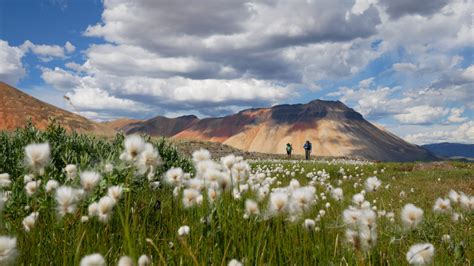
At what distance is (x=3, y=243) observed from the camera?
230cm

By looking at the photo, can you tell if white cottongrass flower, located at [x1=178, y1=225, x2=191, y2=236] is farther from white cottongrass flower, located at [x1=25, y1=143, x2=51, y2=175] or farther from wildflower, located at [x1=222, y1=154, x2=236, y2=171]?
white cottongrass flower, located at [x1=25, y1=143, x2=51, y2=175]

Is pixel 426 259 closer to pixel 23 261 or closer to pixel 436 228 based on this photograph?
pixel 23 261

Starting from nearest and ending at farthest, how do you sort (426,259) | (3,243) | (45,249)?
(3,243) → (426,259) → (45,249)

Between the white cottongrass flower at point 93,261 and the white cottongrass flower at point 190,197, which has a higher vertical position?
the white cottongrass flower at point 190,197

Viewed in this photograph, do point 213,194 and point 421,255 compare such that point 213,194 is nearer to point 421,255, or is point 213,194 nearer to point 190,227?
point 190,227

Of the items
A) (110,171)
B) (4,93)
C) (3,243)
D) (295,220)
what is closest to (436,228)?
(295,220)

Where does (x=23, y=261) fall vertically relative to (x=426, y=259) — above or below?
below

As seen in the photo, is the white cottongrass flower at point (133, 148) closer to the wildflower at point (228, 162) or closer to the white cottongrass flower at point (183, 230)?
the white cottongrass flower at point (183, 230)

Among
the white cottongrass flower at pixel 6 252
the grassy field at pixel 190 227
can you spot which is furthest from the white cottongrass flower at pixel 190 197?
the white cottongrass flower at pixel 6 252

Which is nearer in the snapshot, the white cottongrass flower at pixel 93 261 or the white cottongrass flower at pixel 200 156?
the white cottongrass flower at pixel 93 261

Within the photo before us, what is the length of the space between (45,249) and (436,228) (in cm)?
588

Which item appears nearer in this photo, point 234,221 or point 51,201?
point 234,221

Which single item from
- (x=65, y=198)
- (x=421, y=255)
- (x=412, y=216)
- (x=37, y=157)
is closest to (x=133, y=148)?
(x=65, y=198)

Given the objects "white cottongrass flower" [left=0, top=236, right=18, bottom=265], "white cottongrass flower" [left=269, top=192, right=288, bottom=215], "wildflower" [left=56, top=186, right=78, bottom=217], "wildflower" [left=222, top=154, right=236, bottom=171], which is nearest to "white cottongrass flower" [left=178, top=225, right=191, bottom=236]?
"white cottongrass flower" [left=269, top=192, right=288, bottom=215]
